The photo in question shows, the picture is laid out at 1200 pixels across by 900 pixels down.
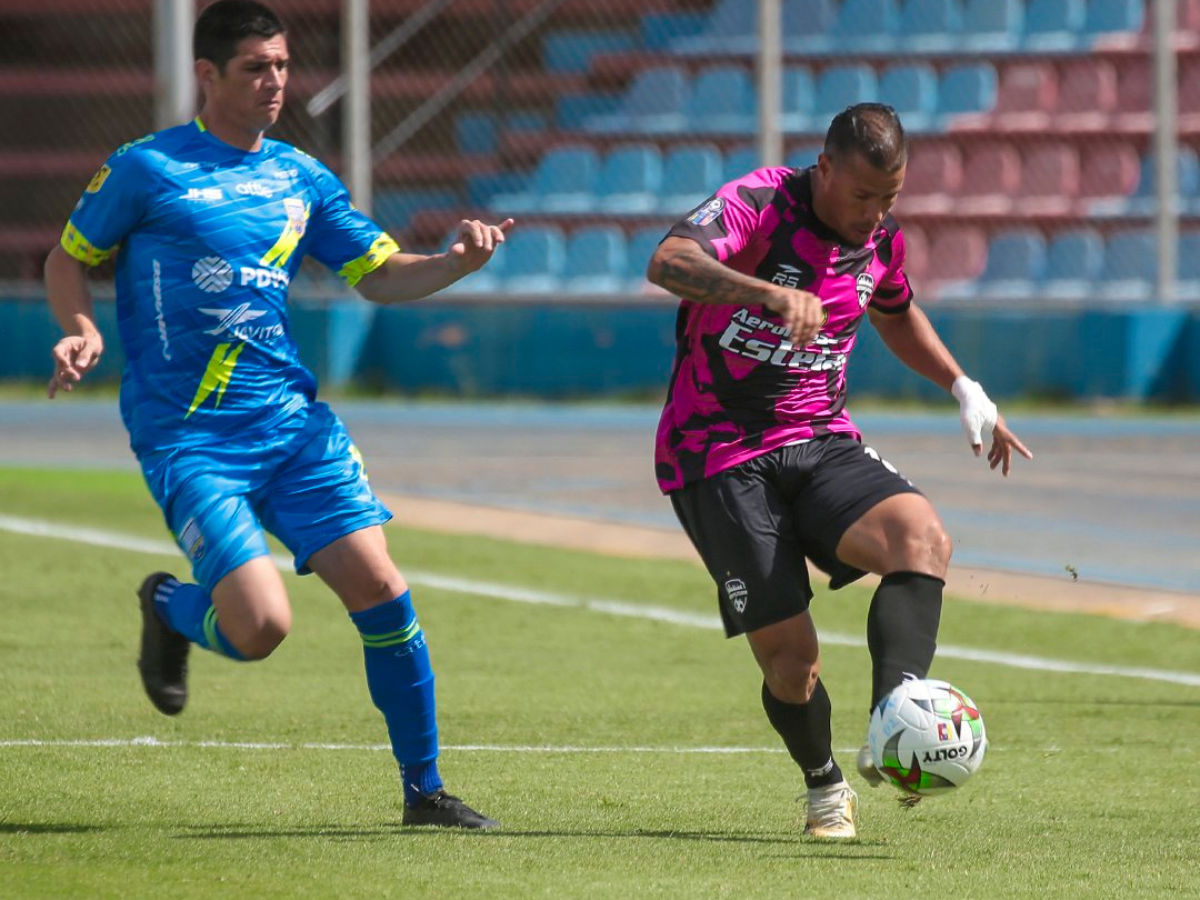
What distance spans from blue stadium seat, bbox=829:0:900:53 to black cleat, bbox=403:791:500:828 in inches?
718

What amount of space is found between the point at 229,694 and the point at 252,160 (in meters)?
2.79

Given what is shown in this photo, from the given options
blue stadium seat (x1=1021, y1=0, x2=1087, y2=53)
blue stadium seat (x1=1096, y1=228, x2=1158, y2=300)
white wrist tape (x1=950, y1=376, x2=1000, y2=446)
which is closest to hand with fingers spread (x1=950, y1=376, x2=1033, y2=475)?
white wrist tape (x1=950, y1=376, x2=1000, y2=446)

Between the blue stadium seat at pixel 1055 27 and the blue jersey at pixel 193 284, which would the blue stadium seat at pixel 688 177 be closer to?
the blue stadium seat at pixel 1055 27

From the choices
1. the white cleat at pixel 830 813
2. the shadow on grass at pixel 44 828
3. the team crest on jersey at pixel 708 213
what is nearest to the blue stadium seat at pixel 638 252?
the team crest on jersey at pixel 708 213

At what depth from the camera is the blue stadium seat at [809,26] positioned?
75.4 ft

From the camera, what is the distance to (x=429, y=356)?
68.6 feet

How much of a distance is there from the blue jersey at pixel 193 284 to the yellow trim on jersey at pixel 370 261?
324mm

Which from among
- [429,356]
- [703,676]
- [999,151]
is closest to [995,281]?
[999,151]

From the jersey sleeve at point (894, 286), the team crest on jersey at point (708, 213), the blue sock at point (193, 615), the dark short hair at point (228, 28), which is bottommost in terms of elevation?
the blue sock at point (193, 615)

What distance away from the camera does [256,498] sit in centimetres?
562

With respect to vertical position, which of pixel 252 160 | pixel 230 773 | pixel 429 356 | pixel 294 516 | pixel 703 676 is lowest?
pixel 429 356

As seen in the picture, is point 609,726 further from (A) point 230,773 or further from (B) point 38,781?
(B) point 38,781

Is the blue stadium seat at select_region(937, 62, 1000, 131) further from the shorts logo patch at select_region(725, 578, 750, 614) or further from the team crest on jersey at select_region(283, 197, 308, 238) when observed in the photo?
the shorts logo patch at select_region(725, 578, 750, 614)

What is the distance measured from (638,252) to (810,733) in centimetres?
1663
